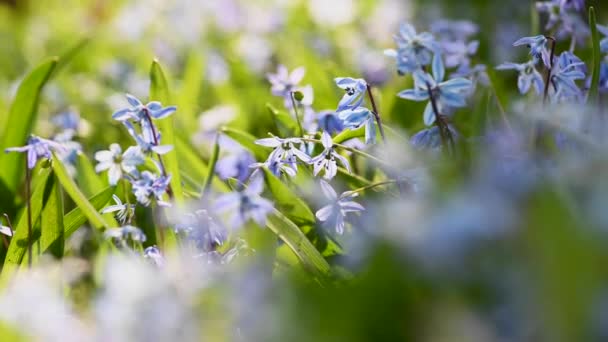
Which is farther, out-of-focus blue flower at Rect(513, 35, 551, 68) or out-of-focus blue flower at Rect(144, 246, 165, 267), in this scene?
out-of-focus blue flower at Rect(513, 35, 551, 68)

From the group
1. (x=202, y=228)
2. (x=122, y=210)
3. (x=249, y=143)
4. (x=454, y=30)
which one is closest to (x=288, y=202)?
(x=202, y=228)

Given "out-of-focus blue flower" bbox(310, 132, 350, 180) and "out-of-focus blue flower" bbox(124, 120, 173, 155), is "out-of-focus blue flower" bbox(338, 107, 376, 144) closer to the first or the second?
"out-of-focus blue flower" bbox(310, 132, 350, 180)

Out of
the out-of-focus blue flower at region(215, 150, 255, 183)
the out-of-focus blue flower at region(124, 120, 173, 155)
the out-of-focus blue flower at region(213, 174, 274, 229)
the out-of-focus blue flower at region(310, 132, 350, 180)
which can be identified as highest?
the out-of-focus blue flower at region(213, 174, 274, 229)

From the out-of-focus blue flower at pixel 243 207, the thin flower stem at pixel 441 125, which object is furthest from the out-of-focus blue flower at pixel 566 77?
the out-of-focus blue flower at pixel 243 207

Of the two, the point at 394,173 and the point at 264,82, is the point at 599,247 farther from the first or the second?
the point at 264,82

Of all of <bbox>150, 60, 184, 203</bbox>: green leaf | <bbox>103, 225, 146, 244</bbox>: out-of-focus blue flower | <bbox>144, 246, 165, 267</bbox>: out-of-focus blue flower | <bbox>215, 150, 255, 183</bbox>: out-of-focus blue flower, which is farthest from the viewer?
<bbox>215, 150, 255, 183</bbox>: out-of-focus blue flower

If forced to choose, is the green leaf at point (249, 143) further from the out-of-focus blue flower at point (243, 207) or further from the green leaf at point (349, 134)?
the out-of-focus blue flower at point (243, 207)

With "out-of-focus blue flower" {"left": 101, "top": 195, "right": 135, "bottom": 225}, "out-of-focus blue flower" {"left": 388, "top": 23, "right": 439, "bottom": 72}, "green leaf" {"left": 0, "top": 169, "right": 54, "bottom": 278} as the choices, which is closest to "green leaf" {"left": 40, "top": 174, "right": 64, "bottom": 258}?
"green leaf" {"left": 0, "top": 169, "right": 54, "bottom": 278}
